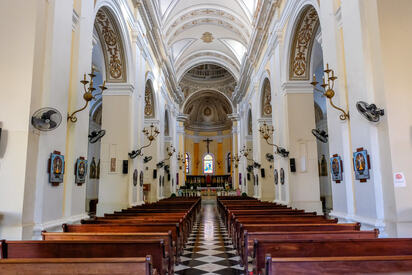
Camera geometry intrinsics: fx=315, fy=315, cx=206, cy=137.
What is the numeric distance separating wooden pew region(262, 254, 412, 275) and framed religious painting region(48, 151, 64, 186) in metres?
3.45

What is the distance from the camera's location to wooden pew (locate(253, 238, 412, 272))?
2918mm

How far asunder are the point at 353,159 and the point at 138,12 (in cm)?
807

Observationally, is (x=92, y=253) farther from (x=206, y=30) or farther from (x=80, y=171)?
(x=206, y=30)

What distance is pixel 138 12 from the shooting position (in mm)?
10016

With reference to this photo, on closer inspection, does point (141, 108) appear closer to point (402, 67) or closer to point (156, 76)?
point (156, 76)

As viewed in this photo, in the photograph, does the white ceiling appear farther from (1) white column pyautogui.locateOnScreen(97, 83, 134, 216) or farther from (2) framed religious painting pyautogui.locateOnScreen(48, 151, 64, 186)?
(2) framed religious painting pyautogui.locateOnScreen(48, 151, 64, 186)

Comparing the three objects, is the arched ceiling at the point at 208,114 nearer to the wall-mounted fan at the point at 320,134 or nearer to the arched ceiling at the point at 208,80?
the arched ceiling at the point at 208,80

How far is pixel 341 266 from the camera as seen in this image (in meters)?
2.18

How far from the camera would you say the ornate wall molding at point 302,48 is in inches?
334

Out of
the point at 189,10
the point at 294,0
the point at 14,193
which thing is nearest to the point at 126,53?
the point at 294,0

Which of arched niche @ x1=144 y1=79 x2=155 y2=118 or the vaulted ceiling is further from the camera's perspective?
arched niche @ x1=144 y1=79 x2=155 y2=118

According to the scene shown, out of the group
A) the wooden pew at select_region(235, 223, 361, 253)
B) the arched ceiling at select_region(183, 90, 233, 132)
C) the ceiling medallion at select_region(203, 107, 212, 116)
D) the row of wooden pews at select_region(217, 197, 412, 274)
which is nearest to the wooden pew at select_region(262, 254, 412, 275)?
the row of wooden pews at select_region(217, 197, 412, 274)

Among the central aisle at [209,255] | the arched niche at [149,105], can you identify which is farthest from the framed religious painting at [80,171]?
the arched niche at [149,105]

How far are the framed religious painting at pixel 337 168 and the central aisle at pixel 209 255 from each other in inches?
88.8
